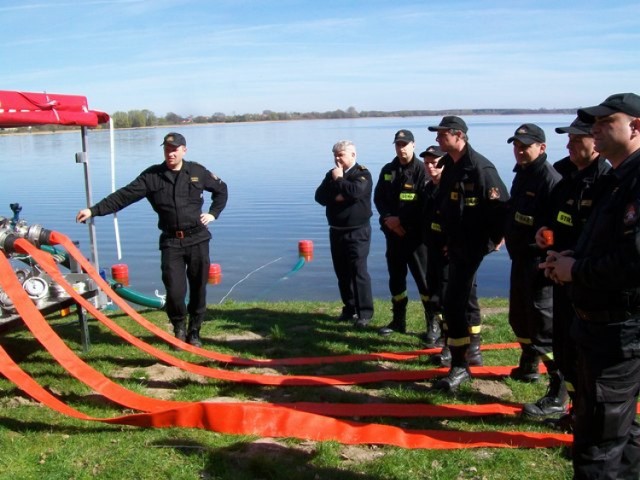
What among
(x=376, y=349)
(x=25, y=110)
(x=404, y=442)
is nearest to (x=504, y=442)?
(x=404, y=442)

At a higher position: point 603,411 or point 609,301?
point 609,301

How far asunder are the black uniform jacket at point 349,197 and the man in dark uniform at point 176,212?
1569 millimetres

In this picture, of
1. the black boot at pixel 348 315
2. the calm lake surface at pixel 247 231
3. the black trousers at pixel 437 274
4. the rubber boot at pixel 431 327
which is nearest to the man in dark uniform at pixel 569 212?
the black trousers at pixel 437 274

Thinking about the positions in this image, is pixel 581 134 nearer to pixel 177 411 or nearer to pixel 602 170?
pixel 602 170

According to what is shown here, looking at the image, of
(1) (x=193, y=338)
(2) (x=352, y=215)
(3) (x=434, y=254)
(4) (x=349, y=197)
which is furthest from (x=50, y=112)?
(3) (x=434, y=254)

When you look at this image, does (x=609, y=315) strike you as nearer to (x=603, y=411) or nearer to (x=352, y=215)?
(x=603, y=411)

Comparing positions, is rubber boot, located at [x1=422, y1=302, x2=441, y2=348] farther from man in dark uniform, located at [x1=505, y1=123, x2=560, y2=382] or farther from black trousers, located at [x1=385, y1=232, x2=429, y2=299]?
man in dark uniform, located at [x1=505, y1=123, x2=560, y2=382]

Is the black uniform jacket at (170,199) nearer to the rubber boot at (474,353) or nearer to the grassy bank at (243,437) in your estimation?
the grassy bank at (243,437)

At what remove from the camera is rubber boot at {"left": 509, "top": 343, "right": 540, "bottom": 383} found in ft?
18.4

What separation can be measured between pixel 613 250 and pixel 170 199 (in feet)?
16.1

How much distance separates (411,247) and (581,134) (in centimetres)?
325

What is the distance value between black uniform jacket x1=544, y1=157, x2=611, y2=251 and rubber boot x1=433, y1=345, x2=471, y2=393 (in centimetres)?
138

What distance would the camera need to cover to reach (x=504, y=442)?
4336mm

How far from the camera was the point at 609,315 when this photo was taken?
3.18 m
